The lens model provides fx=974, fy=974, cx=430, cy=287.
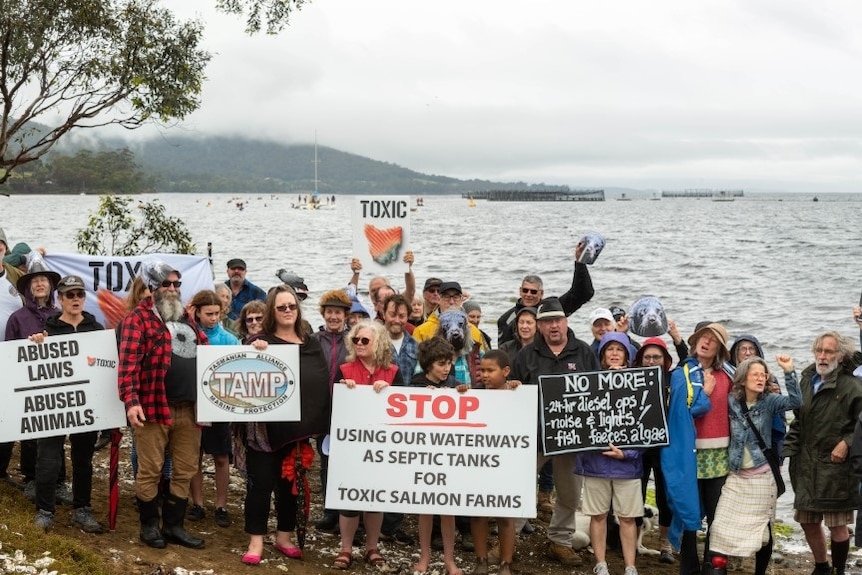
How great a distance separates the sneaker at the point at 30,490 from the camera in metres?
8.34

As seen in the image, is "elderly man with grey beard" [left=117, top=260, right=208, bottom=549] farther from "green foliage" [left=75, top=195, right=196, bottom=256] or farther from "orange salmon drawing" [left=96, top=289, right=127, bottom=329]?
"green foliage" [left=75, top=195, right=196, bottom=256]

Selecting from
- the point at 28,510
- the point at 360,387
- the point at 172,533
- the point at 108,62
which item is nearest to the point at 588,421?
the point at 360,387

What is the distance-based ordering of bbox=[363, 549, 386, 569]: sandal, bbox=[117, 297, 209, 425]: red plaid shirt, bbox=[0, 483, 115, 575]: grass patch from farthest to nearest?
bbox=[363, 549, 386, 569]: sandal
bbox=[117, 297, 209, 425]: red plaid shirt
bbox=[0, 483, 115, 575]: grass patch

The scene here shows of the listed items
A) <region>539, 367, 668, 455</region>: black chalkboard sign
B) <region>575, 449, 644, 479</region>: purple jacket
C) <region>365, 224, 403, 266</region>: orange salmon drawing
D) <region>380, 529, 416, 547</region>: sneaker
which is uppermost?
<region>365, 224, 403, 266</region>: orange salmon drawing

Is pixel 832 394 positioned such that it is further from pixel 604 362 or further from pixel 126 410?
pixel 126 410

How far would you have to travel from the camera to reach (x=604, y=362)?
8.24 metres

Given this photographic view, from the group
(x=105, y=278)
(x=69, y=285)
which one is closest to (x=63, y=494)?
(x=69, y=285)

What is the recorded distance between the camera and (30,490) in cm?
846

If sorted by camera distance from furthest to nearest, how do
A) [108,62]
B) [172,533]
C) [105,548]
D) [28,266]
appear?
1. [108,62]
2. [28,266]
3. [172,533]
4. [105,548]

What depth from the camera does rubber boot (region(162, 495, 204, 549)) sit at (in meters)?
8.05

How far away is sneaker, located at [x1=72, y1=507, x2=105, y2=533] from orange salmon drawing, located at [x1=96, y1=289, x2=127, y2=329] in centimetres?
337

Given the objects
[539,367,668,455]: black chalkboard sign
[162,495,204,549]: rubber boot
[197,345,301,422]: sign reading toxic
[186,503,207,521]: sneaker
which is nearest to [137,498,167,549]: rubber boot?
[162,495,204,549]: rubber boot

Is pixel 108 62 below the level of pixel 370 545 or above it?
above

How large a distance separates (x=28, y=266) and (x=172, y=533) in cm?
329
